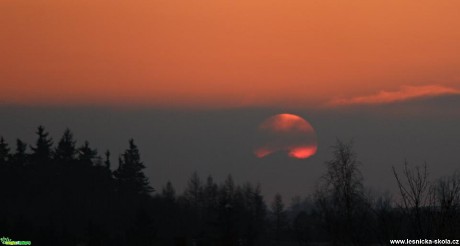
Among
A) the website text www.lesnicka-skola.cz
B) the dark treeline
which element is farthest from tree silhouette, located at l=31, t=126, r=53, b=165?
the website text www.lesnicka-skola.cz

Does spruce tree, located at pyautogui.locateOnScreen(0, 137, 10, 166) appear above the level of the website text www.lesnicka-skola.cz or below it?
above

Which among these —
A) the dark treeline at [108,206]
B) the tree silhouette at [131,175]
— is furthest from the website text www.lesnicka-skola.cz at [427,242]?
the tree silhouette at [131,175]

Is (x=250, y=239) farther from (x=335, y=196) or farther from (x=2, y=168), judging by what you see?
(x=2, y=168)

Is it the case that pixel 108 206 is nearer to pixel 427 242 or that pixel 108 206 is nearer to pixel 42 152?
pixel 42 152

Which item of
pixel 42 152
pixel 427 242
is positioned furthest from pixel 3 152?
pixel 427 242

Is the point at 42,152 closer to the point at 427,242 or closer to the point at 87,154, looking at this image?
the point at 87,154

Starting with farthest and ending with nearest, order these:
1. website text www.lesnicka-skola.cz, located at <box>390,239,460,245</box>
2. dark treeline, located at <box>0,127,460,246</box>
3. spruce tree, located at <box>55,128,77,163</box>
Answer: spruce tree, located at <box>55,128,77,163</box>, dark treeline, located at <box>0,127,460,246</box>, website text www.lesnicka-skola.cz, located at <box>390,239,460,245</box>

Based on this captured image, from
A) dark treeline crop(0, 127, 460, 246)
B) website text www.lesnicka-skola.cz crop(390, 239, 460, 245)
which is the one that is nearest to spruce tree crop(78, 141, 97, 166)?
dark treeline crop(0, 127, 460, 246)

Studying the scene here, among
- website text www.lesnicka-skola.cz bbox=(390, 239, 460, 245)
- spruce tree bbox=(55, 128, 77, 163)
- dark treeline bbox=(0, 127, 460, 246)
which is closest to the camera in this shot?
website text www.lesnicka-skola.cz bbox=(390, 239, 460, 245)

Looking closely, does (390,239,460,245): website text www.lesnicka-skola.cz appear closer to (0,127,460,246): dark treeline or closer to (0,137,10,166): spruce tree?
(0,127,460,246): dark treeline

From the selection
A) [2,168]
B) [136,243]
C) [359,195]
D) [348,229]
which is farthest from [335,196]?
[2,168]

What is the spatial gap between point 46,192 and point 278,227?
38.9 m

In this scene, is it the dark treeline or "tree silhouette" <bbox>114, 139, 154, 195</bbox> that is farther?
"tree silhouette" <bbox>114, 139, 154, 195</bbox>

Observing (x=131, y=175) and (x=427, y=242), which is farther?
(x=131, y=175)
